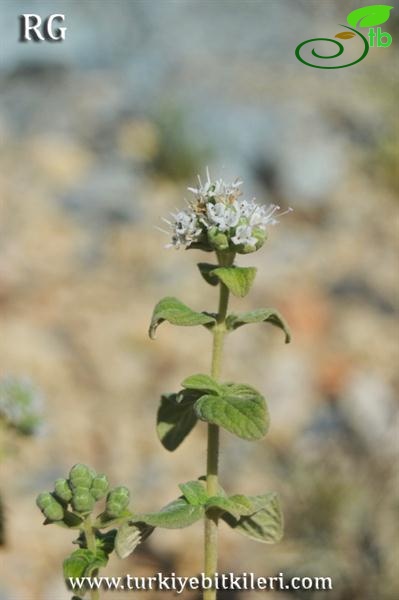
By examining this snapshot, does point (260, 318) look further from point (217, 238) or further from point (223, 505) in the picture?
point (223, 505)

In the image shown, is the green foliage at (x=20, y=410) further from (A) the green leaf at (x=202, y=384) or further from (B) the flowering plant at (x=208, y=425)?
(A) the green leaf at (x=202, y=384)

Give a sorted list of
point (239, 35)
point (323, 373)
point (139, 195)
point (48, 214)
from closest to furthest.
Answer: point (323, 373) < point (48, 214) < point (139, 195) < point (239, 35)

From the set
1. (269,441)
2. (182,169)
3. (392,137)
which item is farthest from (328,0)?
(269,441)

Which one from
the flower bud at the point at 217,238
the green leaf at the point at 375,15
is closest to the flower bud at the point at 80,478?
the flower bud at the point at 217,238

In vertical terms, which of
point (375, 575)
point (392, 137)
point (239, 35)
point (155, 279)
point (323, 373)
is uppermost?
point (239, 35)

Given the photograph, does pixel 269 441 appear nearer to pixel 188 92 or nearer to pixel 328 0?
pixel 188 92

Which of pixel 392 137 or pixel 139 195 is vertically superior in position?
pixel 392 137

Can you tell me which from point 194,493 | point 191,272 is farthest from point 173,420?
point 191,272

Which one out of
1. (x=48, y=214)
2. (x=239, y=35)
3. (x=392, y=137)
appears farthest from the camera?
(x=239, y=35)
